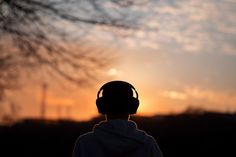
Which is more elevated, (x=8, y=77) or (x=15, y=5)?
(x=15, y=5)

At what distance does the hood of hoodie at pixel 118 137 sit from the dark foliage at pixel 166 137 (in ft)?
42.9

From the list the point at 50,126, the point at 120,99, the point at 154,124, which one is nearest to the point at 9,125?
the point at 50,126

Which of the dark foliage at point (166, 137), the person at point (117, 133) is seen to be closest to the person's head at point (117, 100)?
the person at point (117, 133)

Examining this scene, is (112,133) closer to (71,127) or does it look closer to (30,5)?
(30,5)

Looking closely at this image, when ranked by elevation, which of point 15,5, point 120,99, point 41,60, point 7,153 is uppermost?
point 15,5

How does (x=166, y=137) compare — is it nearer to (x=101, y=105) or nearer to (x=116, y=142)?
(x=101, y=105)

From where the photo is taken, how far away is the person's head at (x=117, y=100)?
4395mm

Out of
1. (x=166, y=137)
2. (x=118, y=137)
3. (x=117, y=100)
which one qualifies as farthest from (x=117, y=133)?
(x=166, y=137)

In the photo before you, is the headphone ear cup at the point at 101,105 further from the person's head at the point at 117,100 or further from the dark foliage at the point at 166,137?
the dark foliage at the point at 166,137

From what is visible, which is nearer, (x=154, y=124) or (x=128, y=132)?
(x=128, y=132)

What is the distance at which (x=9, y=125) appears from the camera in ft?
62.2

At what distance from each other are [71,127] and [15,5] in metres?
7.86

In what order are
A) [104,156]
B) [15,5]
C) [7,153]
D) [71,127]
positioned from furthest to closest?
1. [71,127]
2. [7,153]
3. [15,5]
4. [104,156]

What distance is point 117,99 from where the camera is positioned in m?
4.39
